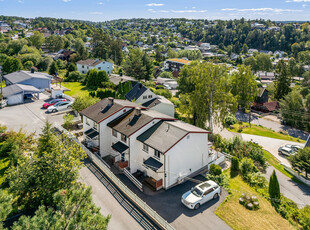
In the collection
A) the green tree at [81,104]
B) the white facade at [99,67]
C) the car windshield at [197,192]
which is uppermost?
the white facade at [99,67]

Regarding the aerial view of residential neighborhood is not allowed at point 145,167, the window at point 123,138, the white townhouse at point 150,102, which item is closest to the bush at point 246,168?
the aerial view of residential neighborhood is not allowed at point 145,167

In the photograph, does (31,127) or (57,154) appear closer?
(57,154)

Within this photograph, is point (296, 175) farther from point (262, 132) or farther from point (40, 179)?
point (40, 179)

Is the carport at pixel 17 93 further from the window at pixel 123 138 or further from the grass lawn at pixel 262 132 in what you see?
the grass lawn at pixel 262 132

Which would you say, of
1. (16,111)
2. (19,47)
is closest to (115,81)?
(16,111)

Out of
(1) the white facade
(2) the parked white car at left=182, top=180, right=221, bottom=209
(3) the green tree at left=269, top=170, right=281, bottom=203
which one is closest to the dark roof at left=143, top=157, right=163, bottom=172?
(2) the parked white car at left=182, top=180, right=221, bottom=209

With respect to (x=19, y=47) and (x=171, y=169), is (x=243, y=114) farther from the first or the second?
(x=19, y=47)

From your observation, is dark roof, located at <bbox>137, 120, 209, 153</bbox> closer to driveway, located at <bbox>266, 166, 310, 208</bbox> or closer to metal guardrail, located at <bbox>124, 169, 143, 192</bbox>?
metal guardrail, located at <bbox>124, 169, 143, 192</bbox>
